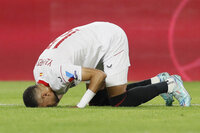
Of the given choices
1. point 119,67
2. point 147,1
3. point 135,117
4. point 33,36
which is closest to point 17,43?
point 33,36

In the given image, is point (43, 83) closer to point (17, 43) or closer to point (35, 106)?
point (35, 106)

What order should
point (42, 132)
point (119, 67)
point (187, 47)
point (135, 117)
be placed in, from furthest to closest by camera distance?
point (187, 47), point (119, 67), point (135, 117), point (42, 132)

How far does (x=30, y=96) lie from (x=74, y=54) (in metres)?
0.71

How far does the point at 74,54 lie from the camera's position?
6.35 meters

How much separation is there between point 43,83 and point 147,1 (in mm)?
7153

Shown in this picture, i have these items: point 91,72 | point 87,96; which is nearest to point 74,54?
point 91,72

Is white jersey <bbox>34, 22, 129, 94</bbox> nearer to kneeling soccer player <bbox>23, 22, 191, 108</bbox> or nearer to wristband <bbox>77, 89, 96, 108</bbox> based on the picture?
kneeling soccer player <bbox>23, 22, 191, 108</bbox>

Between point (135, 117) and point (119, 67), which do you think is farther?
point (119, 67)

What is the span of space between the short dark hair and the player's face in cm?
6

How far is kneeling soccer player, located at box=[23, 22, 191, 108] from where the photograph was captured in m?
6.08

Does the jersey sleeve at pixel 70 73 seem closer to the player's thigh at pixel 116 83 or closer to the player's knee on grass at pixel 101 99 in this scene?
the player's thigh at pixel 116 83

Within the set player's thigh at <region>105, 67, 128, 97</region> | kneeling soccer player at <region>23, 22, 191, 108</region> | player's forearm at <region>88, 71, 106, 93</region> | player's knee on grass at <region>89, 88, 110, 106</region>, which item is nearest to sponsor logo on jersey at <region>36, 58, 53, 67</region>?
kneeling soccer player at <region>23, 22, 191, 108</region>

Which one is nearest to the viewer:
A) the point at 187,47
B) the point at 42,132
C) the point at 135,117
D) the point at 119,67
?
the point at 42,132

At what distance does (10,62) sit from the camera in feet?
42.5
